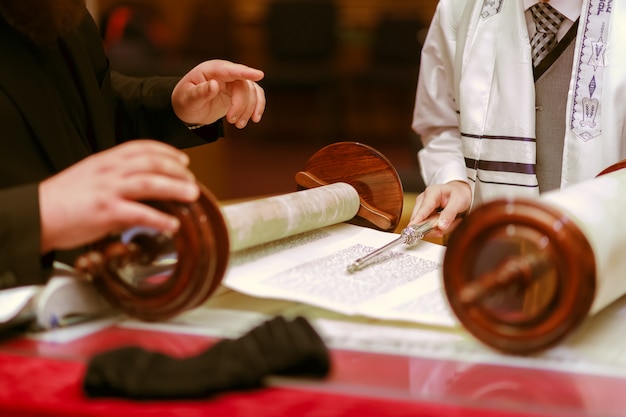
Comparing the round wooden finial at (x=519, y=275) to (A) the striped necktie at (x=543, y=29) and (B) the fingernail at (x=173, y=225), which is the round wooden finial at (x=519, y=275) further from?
(A) the striped necktie at (x=543, y=29)

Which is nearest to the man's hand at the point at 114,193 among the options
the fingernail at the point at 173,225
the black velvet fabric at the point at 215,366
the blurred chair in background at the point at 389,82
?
the fingernail at the point at 173,225

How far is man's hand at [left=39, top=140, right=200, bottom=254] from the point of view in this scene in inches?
28.5

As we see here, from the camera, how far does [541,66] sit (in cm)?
149

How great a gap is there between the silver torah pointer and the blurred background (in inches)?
158

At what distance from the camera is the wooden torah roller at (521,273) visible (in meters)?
0.68

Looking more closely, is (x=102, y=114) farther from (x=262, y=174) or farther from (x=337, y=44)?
(x=337, y=44)

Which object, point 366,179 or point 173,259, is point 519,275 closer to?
point 173,259

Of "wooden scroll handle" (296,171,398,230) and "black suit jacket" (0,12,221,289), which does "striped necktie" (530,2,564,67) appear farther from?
"black suit jacket" (0,12,221,289)

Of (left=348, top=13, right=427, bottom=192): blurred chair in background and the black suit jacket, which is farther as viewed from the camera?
(left=348, top=13, right=427, bottom=192): blurred chair in background

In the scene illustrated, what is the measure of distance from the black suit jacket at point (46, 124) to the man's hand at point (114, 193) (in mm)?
22

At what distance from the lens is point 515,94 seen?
1479 millimetres

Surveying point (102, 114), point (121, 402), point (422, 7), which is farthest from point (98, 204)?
point (422, 7)

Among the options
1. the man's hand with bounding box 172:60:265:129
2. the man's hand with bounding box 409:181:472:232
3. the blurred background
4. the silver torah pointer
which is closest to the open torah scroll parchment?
the silver torah pointer

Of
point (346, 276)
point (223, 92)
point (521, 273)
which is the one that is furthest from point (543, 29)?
point (521, 273)
